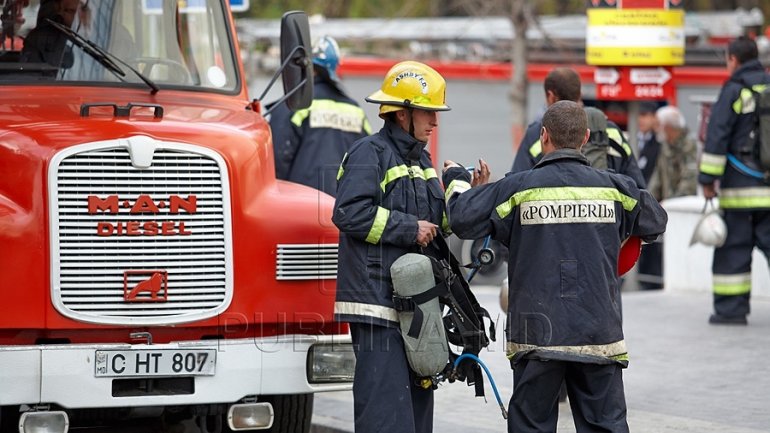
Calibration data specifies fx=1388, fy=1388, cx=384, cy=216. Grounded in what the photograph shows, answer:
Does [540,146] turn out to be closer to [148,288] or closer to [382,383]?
[382,383]

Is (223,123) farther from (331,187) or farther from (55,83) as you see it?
(331,187)

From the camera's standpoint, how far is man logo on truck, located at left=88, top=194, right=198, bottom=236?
5925 mm

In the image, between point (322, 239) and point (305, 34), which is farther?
point (305, 34)

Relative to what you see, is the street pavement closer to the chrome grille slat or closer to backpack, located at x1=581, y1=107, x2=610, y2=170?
the chrome grille slat

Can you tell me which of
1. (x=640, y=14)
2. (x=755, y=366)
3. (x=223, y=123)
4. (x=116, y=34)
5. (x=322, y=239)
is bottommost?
(x=755, y=366)

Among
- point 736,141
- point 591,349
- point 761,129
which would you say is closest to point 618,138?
point 591,349

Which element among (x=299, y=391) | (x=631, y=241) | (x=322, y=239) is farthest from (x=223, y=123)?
(x=631, y=241)

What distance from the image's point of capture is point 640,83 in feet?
41.9

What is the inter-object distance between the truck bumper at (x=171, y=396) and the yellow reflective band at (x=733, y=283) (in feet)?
16.4

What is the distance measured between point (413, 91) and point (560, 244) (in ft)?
2.97

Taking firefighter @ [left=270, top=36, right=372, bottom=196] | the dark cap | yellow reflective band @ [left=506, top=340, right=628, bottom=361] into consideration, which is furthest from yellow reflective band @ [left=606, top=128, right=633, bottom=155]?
the dark cap

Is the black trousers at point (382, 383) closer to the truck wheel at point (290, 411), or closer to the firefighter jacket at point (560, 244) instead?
the firefighter jacket at point (560, 244)

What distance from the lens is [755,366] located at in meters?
8.95

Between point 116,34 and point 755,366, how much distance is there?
15.2 feet
